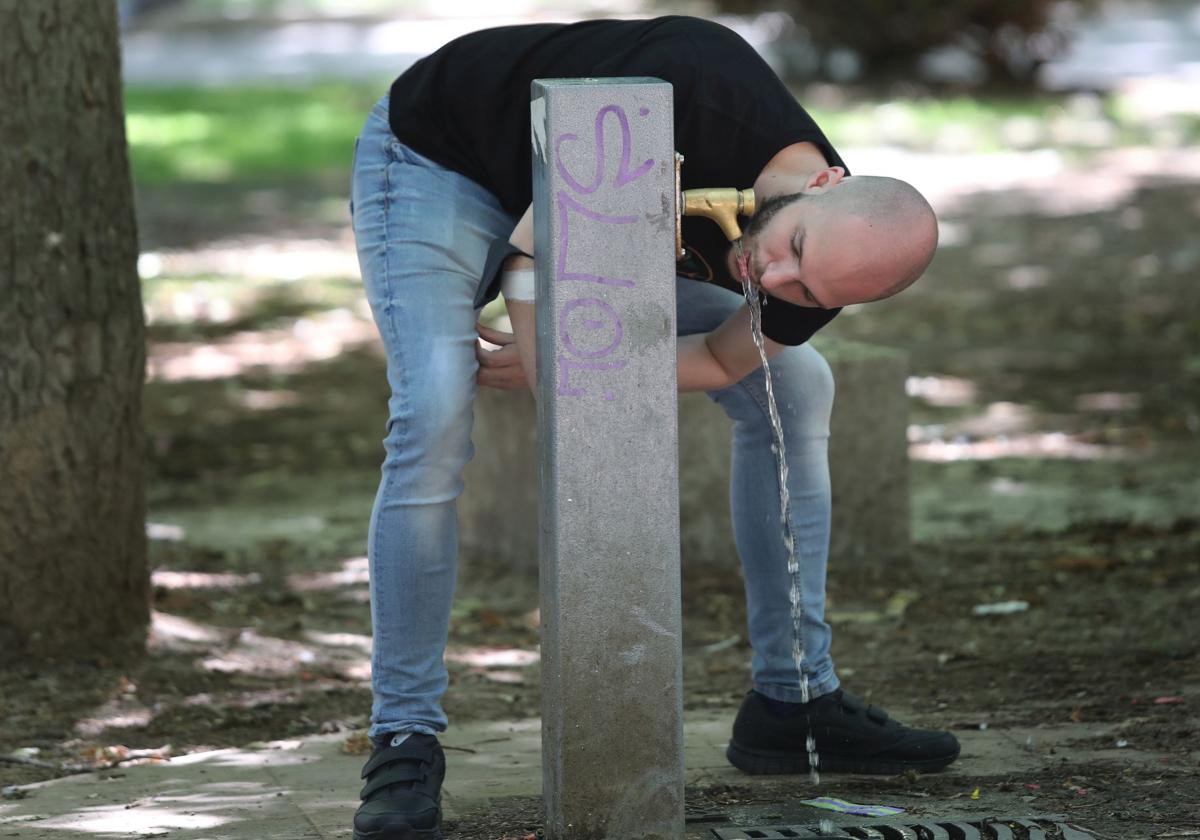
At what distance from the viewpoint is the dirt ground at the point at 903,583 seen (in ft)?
13.5

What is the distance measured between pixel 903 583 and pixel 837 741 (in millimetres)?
1868

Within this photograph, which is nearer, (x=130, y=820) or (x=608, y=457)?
(x=608, y=457)

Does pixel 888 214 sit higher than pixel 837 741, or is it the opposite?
pixel 888 214

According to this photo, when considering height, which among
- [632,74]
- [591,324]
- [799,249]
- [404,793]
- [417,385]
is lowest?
[404,793]

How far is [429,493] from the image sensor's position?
10.7 feet

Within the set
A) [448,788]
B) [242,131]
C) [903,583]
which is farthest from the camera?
[242,131]

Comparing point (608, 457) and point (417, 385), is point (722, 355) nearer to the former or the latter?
point (608, 457)

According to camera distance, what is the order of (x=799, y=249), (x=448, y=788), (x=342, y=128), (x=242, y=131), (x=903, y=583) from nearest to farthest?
(x=799, y=249) → (x=448, y=788) → (x=903, y=583) → (x=242, y=131) → (x=342, y=128)

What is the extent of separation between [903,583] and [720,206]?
8.76 feet

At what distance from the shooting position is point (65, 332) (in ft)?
14.6

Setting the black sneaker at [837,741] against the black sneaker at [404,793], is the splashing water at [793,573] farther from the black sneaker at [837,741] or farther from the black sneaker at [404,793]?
the black sneaker at [404,793]

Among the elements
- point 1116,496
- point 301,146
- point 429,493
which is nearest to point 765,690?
point 429,493

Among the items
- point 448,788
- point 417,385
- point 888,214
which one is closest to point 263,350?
point 448,788

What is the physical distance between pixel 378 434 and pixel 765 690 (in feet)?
13.1
